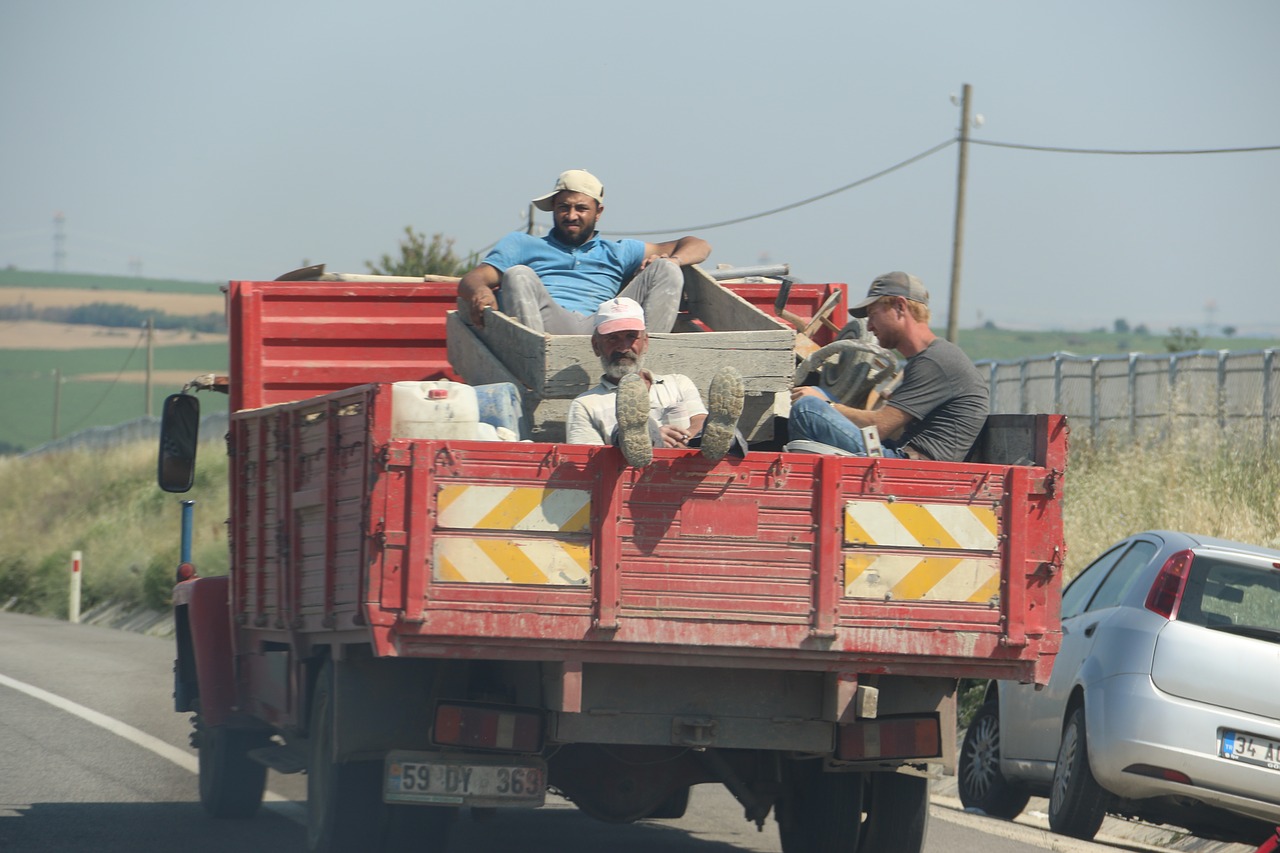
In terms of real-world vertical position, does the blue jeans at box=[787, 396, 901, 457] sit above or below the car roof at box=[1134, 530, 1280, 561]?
above

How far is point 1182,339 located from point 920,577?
74.6 meters

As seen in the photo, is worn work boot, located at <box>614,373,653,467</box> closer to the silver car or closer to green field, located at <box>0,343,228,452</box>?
the silver car

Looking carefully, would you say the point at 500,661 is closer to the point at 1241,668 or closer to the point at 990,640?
the point at 990,640

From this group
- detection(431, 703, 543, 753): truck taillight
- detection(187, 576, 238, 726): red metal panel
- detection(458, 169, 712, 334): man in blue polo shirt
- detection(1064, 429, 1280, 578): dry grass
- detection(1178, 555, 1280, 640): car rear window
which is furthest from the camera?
detection(1064, 429, 1280, 578): dry grass

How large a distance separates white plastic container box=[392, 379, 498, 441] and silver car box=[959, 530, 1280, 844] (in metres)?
4.11

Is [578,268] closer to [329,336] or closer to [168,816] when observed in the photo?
[329,336]

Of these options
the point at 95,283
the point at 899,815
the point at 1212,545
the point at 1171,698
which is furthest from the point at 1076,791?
the point at 95,283

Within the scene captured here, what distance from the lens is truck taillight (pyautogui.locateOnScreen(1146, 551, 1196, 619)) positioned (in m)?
9.01

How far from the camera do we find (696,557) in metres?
6.19

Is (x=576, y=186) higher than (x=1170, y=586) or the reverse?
Result: higher

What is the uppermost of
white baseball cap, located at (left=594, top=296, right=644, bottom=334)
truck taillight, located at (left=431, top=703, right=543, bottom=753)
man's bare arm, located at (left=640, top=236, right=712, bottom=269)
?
man's bare arm, located at (left=640, top=236, right=712, bottom=269)

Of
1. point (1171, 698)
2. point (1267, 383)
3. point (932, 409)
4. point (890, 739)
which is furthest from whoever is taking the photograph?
point (1267, 383)

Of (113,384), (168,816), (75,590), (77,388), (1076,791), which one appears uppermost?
(113,384)

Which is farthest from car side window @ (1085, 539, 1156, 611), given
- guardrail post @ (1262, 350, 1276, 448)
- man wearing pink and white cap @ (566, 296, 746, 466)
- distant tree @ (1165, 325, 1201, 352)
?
distant tree @ (1165, 325, 1201, 352)
